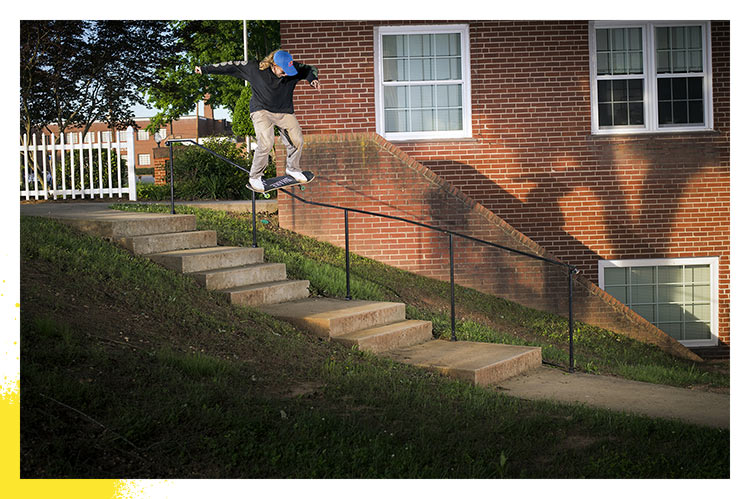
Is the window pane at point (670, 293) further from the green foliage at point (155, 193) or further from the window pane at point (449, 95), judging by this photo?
the green foliage at point (155, 193)

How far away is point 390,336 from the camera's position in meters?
8.50

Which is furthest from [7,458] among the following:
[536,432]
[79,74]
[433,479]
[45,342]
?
[79,74]

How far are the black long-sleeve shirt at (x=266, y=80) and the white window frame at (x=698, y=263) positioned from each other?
6.65 metres

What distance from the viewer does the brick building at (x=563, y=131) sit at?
1208cm

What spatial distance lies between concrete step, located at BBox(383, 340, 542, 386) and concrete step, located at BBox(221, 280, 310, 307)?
5.62 ft

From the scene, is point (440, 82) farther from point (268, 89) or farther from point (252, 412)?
point (252, 412)

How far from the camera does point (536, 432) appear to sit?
20.3 ft

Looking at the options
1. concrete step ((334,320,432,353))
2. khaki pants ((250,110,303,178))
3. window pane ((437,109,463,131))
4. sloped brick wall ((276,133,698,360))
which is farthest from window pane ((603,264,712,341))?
khaki pants ((250,110,303,178))

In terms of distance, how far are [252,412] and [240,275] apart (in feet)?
11.4

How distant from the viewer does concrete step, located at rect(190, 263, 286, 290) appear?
29.0 feet

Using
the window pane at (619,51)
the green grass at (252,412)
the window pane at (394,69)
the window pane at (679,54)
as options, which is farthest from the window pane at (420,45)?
the green grass at (252,412)

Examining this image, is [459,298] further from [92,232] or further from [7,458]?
[7,458]

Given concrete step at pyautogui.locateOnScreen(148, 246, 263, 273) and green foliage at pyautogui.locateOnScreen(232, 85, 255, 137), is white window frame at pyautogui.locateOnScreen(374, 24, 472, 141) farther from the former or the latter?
green foliage at pyautogui.locateOnScreen(232, 85, 255, 137)

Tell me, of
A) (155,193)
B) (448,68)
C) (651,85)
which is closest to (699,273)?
(651,85)
